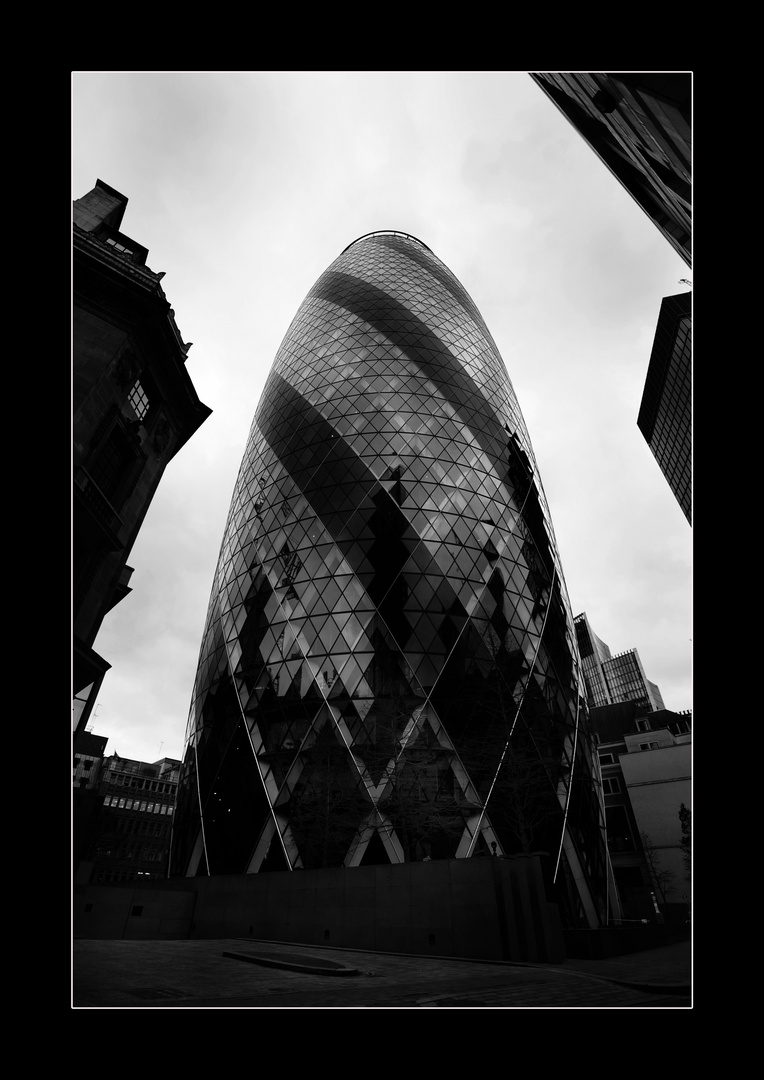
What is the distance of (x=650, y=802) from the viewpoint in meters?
53.9

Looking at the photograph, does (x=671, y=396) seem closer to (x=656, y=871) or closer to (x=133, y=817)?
(x=656, y=871)

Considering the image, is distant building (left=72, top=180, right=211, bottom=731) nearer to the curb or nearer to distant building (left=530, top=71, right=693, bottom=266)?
the curb

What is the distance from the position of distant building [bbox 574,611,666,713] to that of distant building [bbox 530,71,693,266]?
407 ft

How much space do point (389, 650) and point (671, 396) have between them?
67.5 metres

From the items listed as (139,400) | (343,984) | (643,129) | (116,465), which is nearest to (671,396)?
(643,129)

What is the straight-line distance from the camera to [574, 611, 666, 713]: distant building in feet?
449

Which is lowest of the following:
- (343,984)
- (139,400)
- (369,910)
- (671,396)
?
(369,910)

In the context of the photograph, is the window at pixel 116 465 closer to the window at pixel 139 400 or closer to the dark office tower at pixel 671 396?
the window at pixel 139 400

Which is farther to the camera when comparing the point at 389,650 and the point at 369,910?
the point at 389,650

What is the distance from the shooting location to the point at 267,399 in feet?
142

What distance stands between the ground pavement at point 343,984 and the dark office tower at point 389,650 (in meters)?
7.35
